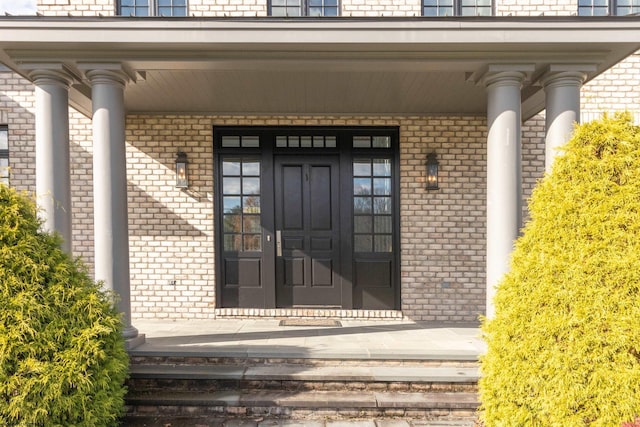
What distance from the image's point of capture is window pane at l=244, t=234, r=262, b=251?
5.29m

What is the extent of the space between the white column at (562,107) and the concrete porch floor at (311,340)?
A: 1.98 metres

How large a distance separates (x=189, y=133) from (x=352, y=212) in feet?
8.19

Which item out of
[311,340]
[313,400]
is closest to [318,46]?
[311,340]

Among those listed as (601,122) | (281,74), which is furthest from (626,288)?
Result: (281,74)

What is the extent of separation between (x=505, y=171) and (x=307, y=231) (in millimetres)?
2710

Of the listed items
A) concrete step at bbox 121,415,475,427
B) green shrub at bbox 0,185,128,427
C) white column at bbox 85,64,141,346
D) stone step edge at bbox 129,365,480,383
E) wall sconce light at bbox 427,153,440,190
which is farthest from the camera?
wall sconce light at bbox 427,153,440,190

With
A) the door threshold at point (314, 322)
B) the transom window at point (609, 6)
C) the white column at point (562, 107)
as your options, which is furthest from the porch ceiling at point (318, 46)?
the door threshold at point (314, 322)

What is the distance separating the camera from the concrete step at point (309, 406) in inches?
124

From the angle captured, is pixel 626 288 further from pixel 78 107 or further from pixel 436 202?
pixel 78 107

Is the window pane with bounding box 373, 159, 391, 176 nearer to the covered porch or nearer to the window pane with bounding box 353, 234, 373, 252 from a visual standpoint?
the window pane with bounding box 353, 234, 373, 252

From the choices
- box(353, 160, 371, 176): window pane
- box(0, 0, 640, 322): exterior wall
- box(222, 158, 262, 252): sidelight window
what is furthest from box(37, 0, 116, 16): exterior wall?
box(353, 160, 371, 176): window pane

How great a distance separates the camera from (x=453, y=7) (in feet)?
16.2

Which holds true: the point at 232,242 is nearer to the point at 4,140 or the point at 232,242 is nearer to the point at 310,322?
the point at 310,322

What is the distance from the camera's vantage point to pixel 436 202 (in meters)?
5.19
